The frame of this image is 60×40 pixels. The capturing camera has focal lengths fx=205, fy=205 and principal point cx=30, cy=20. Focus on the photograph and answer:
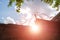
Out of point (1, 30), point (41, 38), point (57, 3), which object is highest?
point (57, 3)

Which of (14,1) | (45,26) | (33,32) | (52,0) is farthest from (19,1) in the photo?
(45,26)

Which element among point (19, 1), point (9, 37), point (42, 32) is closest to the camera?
point (19, 1)

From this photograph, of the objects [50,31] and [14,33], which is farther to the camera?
[50,31]

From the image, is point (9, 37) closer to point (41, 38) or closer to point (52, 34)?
point (41, 38)

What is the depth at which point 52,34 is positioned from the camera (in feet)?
45.8

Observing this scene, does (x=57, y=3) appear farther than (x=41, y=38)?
No

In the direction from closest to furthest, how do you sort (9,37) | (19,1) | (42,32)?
(19,1), (9,37), (42,32)

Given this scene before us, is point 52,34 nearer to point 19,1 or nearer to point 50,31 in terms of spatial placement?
point 50,31

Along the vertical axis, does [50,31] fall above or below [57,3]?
below

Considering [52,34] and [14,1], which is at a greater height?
[14,1]

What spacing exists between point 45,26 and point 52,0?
302cm

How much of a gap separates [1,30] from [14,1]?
93.9 inches

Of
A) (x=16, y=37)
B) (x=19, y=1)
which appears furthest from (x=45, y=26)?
(x=19, y=1)

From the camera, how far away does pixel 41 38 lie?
1347 cm
